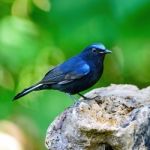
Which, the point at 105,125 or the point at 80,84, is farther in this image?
the point at 80,84

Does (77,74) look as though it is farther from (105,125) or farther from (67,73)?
(105,125)

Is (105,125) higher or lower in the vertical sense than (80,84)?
lower

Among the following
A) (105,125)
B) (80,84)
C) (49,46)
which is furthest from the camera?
(49,46)

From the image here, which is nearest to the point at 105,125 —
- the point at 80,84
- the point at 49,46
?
the point at 80,84

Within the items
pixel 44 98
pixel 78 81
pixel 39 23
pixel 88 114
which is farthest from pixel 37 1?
pixel 88 114

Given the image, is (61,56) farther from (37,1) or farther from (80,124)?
(80,124)
